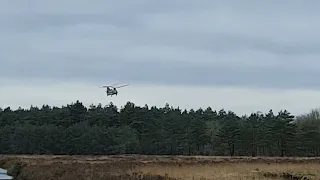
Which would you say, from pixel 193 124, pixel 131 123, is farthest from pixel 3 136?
pixel 193 124

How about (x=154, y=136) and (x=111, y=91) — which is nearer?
(x=111, y=91)

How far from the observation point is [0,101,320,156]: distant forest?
99.4 meters

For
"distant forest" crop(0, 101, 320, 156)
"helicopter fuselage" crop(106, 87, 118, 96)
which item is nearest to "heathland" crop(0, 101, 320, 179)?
"distant forest" crop(0, 101, 320, 156)

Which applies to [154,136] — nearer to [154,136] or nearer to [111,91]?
[154,136]

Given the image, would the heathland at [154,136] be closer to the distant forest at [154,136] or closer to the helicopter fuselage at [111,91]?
the distant forest at [154,136]

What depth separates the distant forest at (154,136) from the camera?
3915 inches

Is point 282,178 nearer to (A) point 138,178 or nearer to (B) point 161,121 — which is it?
(A) point 138,178

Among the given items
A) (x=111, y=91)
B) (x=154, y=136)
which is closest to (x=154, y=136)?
(x=154, y=136)

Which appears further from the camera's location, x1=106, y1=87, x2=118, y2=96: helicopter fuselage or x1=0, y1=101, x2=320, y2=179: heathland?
x1=0, y1=101, x2=320, y2=179: heathland

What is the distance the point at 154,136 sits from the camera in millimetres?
113438

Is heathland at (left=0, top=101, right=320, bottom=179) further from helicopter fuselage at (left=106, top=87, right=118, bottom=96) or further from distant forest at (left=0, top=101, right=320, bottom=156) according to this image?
helicopter fuselage at (left=106, top=87, right=118, bottom=96)

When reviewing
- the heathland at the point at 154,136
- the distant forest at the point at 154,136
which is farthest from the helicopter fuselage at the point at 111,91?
the distant forest at the point at 154,136

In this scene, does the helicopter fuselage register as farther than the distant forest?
No

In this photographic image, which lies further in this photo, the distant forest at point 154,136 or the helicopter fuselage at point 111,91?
the distant forest at point 154,136
